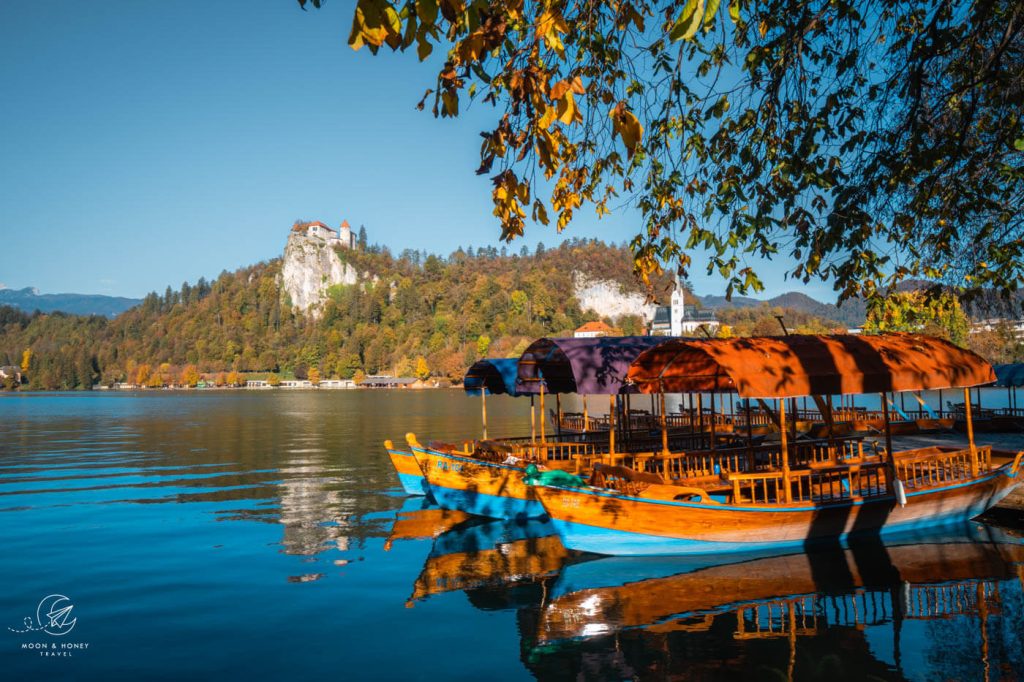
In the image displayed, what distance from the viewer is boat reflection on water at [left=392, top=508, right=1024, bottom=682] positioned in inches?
296

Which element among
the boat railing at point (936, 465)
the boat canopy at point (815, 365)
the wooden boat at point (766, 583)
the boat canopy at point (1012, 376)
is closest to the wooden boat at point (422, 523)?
the wooden boat at point (766, 583)

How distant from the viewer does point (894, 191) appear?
645 cm

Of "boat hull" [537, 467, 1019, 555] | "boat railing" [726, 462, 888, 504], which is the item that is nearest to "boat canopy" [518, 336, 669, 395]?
"boat hull" [537, 467, 1019, 555]

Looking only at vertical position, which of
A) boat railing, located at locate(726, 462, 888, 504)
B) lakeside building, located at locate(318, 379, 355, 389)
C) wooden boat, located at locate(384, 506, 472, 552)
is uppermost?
lakeside building, located at locate(318, 379, 355, 389)

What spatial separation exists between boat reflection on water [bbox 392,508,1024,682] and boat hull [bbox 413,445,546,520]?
2.11 metres

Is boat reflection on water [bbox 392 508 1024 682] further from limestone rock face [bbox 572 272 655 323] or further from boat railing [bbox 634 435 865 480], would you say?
limestone rock face [bbox 572 272 655 323]

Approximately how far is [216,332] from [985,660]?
21077cm

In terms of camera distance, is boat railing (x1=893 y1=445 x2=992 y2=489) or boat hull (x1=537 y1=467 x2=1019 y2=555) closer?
boat hull (x1=537 y1=467 x2=1019 y2=555)

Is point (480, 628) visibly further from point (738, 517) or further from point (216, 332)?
point (216, 332)

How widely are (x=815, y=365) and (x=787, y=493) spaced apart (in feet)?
7.56

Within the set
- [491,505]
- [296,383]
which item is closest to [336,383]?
[296,383]

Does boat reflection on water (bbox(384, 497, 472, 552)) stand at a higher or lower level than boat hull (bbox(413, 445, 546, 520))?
lower

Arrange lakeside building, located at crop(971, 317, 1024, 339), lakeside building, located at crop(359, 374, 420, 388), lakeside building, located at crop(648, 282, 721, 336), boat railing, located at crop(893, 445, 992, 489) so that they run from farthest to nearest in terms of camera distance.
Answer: lakeside building, located at crop(359, 374, 420, 388)
lakeside building, located at crop(648, 282, 721, 336)
boat railing, located at crop(893, 445, 992, 489)
lakeside building, located at crop(971, 317, 1024, 339)

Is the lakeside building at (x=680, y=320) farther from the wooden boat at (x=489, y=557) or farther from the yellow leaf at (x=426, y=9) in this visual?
the yellow leaf at (x=426, y=9)
